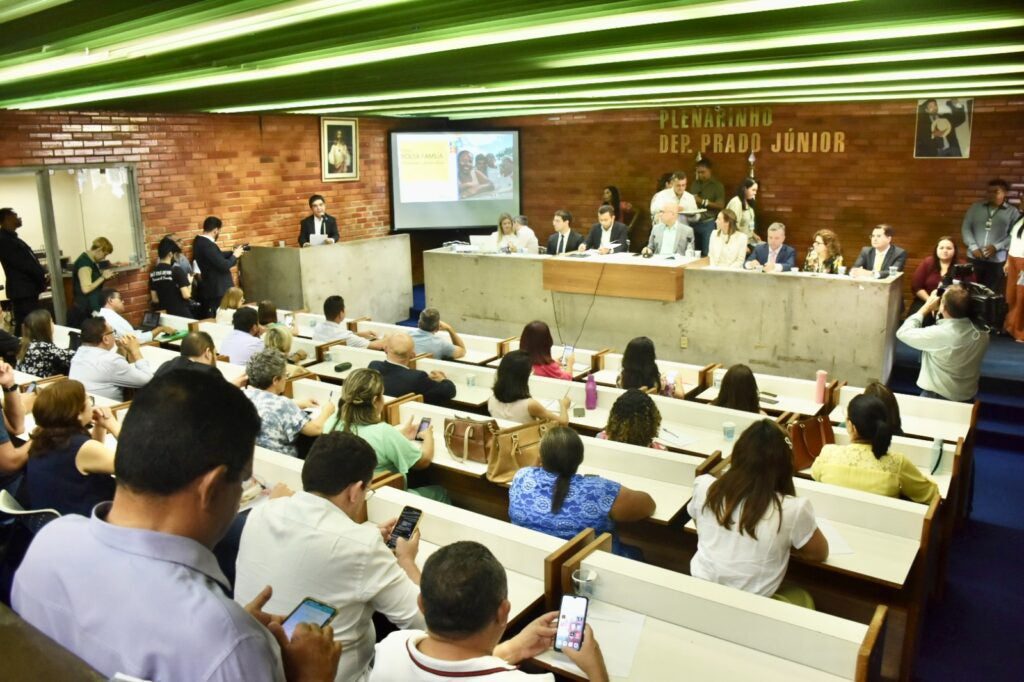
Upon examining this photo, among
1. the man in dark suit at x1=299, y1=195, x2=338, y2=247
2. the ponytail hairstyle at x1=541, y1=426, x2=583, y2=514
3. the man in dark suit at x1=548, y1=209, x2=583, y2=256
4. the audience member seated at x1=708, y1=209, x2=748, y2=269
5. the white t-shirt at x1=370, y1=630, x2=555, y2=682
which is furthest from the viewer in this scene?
the man in dark suit at x1=299, y1=195, x2=338, y2=247

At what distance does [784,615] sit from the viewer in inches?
106

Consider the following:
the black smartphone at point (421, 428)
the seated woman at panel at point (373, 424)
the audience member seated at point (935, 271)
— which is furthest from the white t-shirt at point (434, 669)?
the audience member seated at point (935, 271)

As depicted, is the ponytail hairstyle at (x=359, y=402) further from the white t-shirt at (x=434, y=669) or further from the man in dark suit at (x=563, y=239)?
the man in dark suit at (x=563, y=239)

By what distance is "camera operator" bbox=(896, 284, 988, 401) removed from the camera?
5531 mm

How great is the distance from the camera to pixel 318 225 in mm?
11047

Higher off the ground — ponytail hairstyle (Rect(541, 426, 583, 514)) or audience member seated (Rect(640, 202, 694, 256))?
audience member seated (Rect(640, 202, 694, 256))

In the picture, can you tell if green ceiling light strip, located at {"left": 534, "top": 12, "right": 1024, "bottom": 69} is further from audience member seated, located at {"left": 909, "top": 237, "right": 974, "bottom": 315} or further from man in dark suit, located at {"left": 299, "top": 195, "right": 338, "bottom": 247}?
man in dark suit, located at {"left": 299, "top": 195, "right": 338, "bottom": 247}

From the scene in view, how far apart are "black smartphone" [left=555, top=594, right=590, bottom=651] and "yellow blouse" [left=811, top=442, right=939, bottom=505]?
1.92m

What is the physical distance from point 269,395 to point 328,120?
8073 mm

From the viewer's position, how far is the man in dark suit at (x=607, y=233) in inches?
379

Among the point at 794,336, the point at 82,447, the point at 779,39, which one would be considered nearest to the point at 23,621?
the point at 82,447

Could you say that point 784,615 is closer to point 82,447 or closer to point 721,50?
point 82,447

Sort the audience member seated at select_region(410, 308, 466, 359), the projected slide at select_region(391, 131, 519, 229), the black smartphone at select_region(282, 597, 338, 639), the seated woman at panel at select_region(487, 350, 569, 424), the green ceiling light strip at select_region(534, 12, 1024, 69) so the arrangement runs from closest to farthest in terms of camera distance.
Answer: the black smartphone at select_region(282, 597, 338, 639) < the green ceiling light strip at select_region(534, 12, 1024, 69) < the seated woman at panel at select_region(487, 350, 569, 424) < the audience member seated at select_region(410, 308, 466, 359) < the projected slide at select_region(391, 131, 519, 229)

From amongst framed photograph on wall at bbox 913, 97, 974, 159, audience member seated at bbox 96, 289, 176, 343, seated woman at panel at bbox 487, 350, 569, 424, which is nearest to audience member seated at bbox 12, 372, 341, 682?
seated woman at panel at bbox 487, 350, 569, 424
